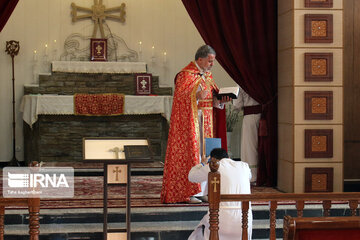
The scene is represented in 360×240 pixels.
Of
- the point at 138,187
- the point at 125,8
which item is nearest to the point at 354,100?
the point at 138,187

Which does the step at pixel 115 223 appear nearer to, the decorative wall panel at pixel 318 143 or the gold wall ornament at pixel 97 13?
the decorative wall panel at pixel 318 143

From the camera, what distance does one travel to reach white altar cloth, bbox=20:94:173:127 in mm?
8602

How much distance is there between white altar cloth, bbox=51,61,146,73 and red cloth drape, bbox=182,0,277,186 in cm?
286

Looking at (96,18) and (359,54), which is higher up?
(96,18)

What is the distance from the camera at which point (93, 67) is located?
932 cm

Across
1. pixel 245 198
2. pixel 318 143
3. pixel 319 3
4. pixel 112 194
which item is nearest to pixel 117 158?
pixel 245 198

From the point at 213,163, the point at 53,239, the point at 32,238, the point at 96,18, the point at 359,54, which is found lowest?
the point at 53,239

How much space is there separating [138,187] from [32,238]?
12.2 feet

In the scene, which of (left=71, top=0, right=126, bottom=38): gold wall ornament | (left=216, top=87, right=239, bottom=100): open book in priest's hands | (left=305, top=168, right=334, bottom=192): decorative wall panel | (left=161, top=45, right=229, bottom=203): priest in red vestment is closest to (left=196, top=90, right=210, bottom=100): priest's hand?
(left=161, top=45, right=229, bottom=203): priest in red vestment

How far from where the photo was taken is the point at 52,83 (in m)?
9.23

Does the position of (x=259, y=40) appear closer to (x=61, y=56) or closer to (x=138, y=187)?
(x=138, y=187)

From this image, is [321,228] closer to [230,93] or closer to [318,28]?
[230,93]

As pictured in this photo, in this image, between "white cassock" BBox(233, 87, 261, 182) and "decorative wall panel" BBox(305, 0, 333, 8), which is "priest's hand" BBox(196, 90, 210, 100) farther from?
"decorative wall panel" BBox(305, 0, 333, 8)

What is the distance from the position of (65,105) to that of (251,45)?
3.24 metres
